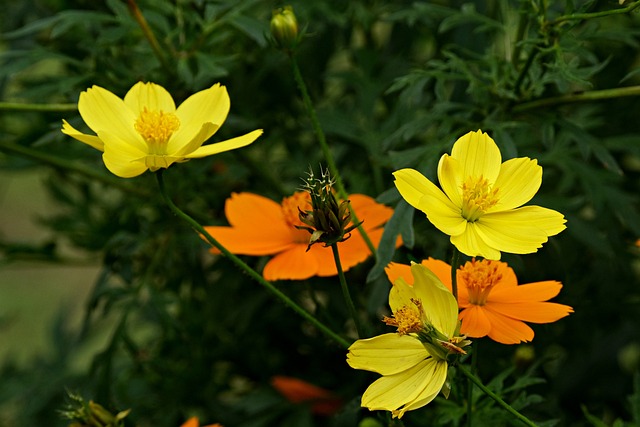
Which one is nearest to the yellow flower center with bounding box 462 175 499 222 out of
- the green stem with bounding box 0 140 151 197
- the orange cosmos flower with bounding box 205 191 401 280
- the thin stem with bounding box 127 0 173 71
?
the orange cosmos flower with bounding box 205 191 401 280

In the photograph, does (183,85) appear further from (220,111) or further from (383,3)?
A: (383,3)

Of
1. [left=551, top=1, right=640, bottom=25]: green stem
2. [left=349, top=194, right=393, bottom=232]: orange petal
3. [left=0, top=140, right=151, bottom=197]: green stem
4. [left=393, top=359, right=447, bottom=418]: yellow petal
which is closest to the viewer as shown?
[left=393, top=359, right=447, bottom=418]: yellow petal

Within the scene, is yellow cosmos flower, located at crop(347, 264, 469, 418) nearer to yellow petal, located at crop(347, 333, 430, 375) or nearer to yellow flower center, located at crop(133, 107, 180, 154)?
yellow petal, located at crop(347, 333, 430, 375)

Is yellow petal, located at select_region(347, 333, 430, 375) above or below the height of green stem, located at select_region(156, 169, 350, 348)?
below

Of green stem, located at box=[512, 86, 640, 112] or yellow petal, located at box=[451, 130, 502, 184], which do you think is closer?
yellow petal, located at box=[451, 130, 502, 184]

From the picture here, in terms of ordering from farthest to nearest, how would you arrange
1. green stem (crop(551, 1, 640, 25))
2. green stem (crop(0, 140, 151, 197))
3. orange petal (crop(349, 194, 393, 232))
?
green stem (crop(0, 140, 151, 197)) < orange petal (crop(349, 194, 393, 232)) < green stem (crop(551, 1, 640, 25))

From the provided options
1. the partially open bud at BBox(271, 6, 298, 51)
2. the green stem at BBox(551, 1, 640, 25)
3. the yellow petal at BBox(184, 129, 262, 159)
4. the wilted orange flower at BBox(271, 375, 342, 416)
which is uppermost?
the partially open bud at BBox(271, 6, 298, 51)

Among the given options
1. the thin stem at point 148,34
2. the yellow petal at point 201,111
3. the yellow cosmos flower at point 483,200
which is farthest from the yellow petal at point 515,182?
the thin stem at point 148,34

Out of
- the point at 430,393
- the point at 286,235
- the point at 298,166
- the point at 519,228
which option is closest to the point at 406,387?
the point at 430,393
